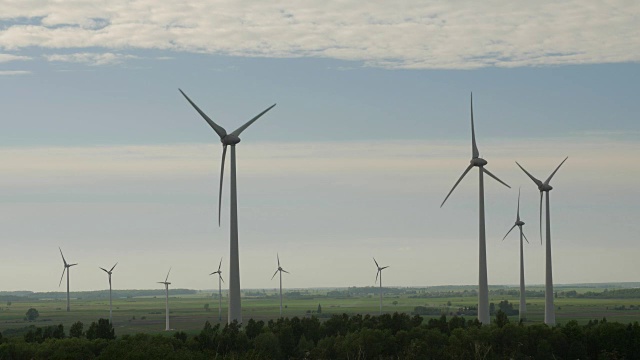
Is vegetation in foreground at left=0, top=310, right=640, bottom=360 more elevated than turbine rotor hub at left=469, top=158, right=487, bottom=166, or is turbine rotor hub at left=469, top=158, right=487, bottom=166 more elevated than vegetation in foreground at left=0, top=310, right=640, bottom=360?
turbine rotor hub at left=469, top=158, right=487, bottom=166

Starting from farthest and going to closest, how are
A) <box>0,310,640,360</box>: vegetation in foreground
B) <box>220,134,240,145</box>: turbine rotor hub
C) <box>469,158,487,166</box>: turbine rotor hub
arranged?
<box>469,158,487,166</box>: turbine rotor hub < <box>220,134,240,145</box>: turbine rotor hub < <box>0,310,640,360</box>: vegetation in foreground

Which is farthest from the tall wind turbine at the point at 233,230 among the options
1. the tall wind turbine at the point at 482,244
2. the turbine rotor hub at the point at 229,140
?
the tall wind turbine at the point at 482,244

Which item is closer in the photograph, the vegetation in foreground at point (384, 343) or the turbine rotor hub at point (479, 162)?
the vegetation in foreground at point (384, 343)

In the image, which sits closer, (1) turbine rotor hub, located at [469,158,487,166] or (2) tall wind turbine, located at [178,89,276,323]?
(2) tall wind turbine, located at [178,89,276,323]

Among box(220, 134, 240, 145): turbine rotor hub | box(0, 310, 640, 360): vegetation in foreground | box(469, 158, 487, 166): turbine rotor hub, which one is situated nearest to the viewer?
box(0, 310, 640, 360): vegetation in foreground

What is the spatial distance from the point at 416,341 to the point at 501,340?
1116 centimetres

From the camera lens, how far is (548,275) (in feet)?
485

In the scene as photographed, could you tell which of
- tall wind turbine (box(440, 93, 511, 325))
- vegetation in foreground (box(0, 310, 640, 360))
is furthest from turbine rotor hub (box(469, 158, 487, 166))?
vegetation in foreground (box(0, 310, 640, 360))

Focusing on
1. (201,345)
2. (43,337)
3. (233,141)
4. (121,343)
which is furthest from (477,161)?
(43,337)

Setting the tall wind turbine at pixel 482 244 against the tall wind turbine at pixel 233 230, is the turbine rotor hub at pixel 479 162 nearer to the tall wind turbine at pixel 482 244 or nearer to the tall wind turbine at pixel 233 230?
the tall wind turbine at pixel 482 244

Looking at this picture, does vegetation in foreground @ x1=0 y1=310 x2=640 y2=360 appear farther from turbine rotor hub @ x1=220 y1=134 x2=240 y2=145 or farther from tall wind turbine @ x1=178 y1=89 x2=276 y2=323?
turbine rotor hub @ x1=220 y1=134 x2=240 y2=145

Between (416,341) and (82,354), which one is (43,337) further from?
(416,341)

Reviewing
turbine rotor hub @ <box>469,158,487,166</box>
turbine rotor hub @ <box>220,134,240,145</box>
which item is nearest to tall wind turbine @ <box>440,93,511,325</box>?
turbine rotor hub @ <box>469,158,487,166</box>

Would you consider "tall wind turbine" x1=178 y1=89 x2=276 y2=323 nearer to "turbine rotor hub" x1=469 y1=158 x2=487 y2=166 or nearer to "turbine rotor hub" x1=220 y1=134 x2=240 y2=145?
"turbine rotor hub" x1=220 y1=134 x2=240 y2=145
